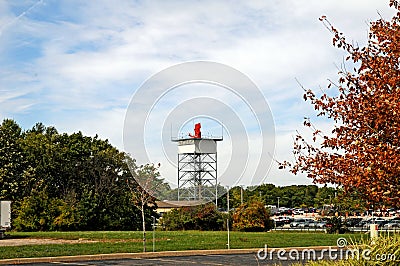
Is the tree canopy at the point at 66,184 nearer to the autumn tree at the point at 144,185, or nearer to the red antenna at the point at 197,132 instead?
the autumn tree at the point at 144,185

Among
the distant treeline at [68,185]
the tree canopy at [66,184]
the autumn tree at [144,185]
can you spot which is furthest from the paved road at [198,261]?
the tree canopy at [66,184]

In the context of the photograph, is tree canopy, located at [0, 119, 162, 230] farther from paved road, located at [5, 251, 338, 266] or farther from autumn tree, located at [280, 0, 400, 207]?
autumn tree, located at [280, 0, 400, 207]

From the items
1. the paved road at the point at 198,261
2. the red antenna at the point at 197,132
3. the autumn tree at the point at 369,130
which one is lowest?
the paved road at the point at 198,261

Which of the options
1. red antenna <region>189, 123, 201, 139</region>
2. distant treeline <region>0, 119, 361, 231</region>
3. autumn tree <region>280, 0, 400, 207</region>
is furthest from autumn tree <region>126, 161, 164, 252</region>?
autumn tree <region>280, 0, 400, 207</region>

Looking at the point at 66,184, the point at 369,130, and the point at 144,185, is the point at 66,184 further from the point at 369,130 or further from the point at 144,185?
the point at 369,130

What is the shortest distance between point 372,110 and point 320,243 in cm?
1818

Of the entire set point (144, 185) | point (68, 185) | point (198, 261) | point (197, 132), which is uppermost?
point (197, 132)

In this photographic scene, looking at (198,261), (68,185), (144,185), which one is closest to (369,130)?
(198,261)

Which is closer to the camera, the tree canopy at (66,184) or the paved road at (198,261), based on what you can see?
the paved road at (198,261)

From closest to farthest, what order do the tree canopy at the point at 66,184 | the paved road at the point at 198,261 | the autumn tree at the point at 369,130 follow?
the autumn tree at the point at 369,130, the paved road at the point at 198,261, the tree canopy at the point at 66,184

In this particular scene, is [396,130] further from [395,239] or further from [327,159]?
[395,239]

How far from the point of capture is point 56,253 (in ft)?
66.0

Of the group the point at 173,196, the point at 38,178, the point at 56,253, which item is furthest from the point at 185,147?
the point at 56,253

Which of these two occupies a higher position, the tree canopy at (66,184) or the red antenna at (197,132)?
the red antenna at (197,132)
